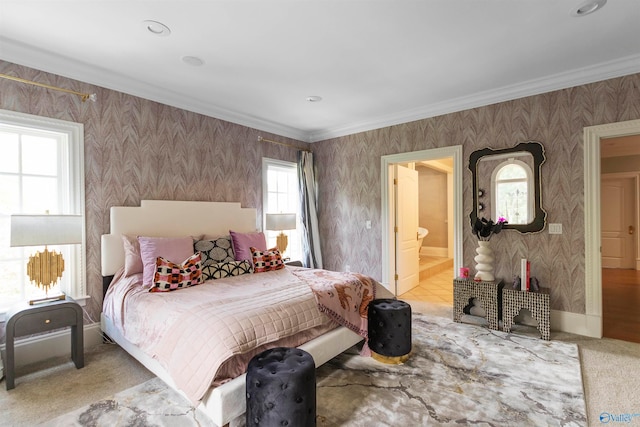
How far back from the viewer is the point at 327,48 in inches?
109

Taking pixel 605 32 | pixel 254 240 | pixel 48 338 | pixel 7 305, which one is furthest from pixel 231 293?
pixel 605 32

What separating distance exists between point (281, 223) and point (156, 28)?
2.74m

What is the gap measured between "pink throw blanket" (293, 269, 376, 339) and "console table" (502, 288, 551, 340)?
1.47 metres

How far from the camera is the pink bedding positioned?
184cm

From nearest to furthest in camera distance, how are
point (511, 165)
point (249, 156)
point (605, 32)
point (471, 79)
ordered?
point (605, 32) < point (471, 79) < point (511, 165) < point (249, 156)

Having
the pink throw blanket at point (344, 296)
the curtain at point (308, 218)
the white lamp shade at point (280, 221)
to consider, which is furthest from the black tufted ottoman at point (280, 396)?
the curtain at point (308, 218)

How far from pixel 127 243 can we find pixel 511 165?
4.26m

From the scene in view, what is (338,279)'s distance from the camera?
9.99 feet

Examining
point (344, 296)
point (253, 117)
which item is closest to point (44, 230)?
point (344, 296)

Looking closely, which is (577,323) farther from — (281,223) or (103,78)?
(103,78)

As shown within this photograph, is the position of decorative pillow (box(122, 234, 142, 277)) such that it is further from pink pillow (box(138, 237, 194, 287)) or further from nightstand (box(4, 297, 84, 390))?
nightstand (box(4, 297, 84, 390))

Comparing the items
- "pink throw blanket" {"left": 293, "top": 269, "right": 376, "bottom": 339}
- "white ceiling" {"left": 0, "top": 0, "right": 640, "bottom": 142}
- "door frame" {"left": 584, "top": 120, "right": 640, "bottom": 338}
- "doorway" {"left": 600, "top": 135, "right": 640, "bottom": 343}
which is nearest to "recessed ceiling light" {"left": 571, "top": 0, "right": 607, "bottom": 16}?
"white ceiling" {"left": 0, "top": 0, "right": 640, "bottom": 142}

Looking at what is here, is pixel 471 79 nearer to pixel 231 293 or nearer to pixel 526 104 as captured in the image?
pixel 526 104

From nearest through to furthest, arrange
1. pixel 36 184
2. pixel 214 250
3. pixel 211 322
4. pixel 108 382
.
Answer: pixel 211 322, pixel 108 382, pixel 36 184, pixel 214 250
